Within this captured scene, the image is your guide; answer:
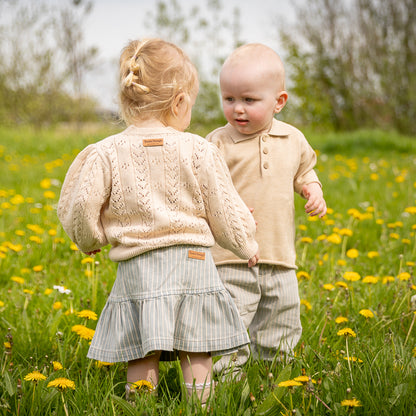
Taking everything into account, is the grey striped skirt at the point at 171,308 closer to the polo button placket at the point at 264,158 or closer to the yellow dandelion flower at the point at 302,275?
the polo button placket at the point at 264,158

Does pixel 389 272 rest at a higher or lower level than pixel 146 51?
lower

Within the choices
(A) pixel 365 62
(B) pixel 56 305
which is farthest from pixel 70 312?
(A) pixel 365 62

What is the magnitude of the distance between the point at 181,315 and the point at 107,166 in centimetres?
51

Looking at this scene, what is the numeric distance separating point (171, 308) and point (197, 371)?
243 mm

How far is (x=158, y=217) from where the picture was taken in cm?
170

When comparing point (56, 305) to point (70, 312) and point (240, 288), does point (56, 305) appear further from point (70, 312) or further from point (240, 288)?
point (240, 288)

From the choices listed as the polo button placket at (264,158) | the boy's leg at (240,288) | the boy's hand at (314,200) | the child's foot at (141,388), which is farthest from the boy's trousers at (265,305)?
the child's foot at (141,388)

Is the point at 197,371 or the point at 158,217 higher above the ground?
the point at 158,217

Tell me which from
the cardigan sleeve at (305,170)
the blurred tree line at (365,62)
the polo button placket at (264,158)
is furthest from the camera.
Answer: the blurred tree line at (365,62)

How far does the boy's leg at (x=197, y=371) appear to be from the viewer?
175 cm

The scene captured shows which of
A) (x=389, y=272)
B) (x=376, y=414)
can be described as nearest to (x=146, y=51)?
(x=376, y=414)

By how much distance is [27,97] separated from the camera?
51.6ft

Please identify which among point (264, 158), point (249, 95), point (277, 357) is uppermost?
point (249, 95)

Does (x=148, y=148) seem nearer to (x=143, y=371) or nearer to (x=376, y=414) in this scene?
(x=143, y=371)
